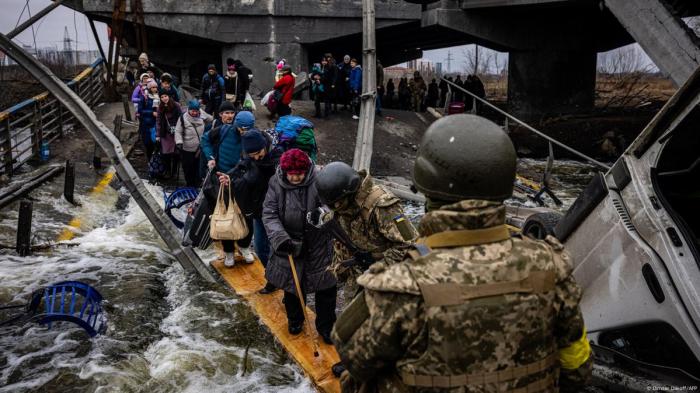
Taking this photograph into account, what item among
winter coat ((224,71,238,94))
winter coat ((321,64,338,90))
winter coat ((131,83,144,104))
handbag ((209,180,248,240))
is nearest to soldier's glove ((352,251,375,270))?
handbag ((209,180,248,240))

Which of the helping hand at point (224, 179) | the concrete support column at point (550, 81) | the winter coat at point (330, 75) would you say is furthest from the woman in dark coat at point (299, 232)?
the concrete support column at point (550, 81)

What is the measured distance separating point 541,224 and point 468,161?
3.81m

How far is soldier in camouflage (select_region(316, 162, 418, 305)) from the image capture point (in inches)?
140

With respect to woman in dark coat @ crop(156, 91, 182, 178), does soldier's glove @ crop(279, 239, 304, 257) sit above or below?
below

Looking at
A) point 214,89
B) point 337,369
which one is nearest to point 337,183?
point 337,369

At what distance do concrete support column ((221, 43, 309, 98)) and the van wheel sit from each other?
47.9 ft

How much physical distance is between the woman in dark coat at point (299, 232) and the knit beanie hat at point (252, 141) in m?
0.83

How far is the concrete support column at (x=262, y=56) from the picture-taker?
18953 millimetres

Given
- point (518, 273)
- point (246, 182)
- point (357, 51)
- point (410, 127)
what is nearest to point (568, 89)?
point (410, 127)

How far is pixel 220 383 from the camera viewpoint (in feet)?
14.2

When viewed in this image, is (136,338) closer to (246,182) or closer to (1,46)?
(246,182)

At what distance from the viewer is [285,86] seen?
41.8 ft

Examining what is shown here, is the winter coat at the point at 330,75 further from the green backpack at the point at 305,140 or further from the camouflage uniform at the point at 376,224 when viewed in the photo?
the camouflage uniform at the point at 376,224

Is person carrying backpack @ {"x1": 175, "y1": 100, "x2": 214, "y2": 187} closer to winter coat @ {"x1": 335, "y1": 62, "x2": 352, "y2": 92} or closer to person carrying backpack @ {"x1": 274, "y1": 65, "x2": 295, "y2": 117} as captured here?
person carrying backpack @ {"x1": 274, "y1": 65, "x2": 295, "y2": 117}
